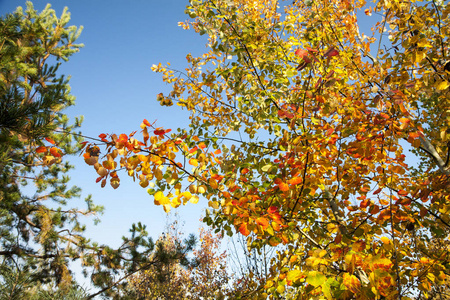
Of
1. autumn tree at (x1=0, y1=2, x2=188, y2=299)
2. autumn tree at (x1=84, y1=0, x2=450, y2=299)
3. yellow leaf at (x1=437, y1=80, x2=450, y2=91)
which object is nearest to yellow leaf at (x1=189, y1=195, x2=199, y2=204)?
autumn tree at (x1=84, y1=0, x2=450, y2=299)

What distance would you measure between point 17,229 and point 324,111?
25.1 feet

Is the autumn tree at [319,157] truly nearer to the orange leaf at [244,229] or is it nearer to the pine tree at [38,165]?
the orange leaf at [244,229]

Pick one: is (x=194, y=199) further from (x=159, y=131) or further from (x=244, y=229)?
(x=159, y=131)

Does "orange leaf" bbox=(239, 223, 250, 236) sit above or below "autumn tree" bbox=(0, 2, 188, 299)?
below

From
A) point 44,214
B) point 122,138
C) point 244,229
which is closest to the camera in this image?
point 122,138

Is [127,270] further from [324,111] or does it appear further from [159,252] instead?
[324,111]

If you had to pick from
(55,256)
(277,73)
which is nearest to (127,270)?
(55,256)

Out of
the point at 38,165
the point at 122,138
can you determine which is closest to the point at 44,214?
the point at 38,165

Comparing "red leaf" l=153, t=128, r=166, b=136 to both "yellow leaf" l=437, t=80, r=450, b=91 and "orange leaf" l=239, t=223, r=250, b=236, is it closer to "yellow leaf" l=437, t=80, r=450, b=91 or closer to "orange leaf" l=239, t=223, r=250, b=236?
"orange leaf" l=239, t=223, r=250, b=236

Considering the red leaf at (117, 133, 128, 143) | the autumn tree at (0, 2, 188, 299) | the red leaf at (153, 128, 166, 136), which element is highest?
the autumn tree at (0, 2, 188, 299)

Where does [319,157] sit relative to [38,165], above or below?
below

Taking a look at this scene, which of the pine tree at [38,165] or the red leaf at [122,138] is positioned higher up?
the pine tree at [38,165]

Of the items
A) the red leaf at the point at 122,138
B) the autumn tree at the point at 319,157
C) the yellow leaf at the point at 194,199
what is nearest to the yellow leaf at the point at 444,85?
the autumn tree at the point at 319,157

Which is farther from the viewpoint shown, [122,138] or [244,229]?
[244,229]
